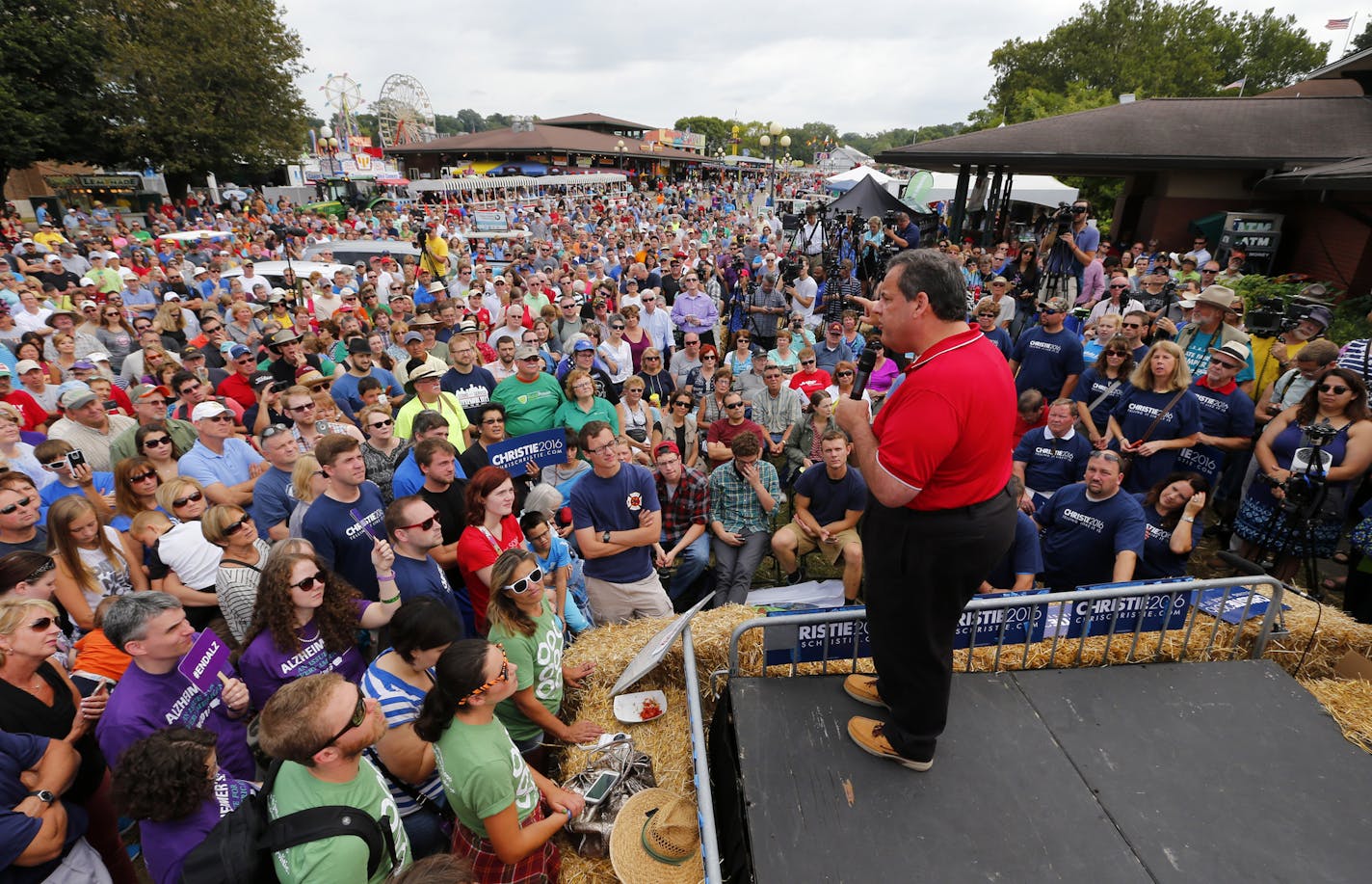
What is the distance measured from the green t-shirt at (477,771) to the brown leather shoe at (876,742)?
1499 millimetres

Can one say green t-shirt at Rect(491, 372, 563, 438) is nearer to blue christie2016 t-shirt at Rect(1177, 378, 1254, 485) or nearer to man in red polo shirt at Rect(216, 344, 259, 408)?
man in red polo shirt at Rect(216, 344, 259, 408)

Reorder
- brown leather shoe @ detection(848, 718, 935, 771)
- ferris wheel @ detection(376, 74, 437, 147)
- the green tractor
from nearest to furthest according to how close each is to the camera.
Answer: brown leather shoe @ detection(848, 718, 935, 771) < the green tractor < ferris wheel @ detection(376, 74, 437, 147)

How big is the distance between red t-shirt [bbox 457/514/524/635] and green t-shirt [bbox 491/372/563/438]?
2338 millimetres

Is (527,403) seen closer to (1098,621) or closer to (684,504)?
(684,504)

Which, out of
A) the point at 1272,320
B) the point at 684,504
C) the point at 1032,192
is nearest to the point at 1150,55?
the point at 1032,192

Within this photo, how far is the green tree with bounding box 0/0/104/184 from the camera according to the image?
27.3 metres

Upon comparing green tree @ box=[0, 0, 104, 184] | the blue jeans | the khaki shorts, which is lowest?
the blue jeans

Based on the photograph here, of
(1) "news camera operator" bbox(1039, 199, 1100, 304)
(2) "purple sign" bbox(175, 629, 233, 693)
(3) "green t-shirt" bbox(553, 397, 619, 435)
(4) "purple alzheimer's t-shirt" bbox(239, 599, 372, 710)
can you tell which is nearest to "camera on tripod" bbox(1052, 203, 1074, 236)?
(1) "news camera operator" bbox(1039, 199, 1100, 304)

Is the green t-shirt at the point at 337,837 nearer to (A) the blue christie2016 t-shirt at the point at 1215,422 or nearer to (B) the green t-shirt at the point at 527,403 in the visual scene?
(B) the green t-shirt at the point at 527,403

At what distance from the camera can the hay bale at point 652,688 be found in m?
3.28

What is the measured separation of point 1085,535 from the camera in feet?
16.1

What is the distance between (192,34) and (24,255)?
87.8ft

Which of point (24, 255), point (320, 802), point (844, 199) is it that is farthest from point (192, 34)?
point (320, 802)

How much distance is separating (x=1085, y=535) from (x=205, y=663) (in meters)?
5.66
